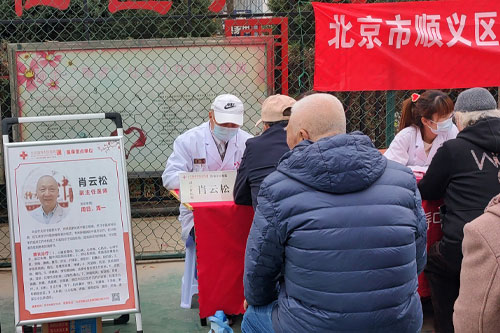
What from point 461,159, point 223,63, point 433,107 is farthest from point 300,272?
point 223,63

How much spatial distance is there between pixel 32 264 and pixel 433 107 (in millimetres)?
2793

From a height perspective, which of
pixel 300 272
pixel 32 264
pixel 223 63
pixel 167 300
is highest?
pixel 223 63

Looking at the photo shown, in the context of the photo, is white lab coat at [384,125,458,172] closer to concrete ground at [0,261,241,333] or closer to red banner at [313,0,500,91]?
red banner at [313,0,500,91]

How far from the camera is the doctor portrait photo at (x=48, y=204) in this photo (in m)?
3.39

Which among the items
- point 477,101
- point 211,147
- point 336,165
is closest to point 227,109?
point 211,147

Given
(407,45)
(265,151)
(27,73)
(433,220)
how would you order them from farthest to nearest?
(27,73) < (407,45) < (433,220) < (265,151)

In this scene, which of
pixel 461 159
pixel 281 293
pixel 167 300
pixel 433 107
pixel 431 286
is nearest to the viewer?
pixel 281 293

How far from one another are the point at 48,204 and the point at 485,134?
250 cm

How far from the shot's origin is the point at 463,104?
11.2 feet

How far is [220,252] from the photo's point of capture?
389 centimetres

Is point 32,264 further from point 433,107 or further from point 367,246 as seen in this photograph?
point 433,107

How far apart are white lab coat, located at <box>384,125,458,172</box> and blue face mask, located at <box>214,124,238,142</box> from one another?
1.16 m

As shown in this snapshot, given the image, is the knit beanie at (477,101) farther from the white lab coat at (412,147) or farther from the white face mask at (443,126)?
the white lab coat at (412,147)

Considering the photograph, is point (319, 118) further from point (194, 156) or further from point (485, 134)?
point (194, 156)
